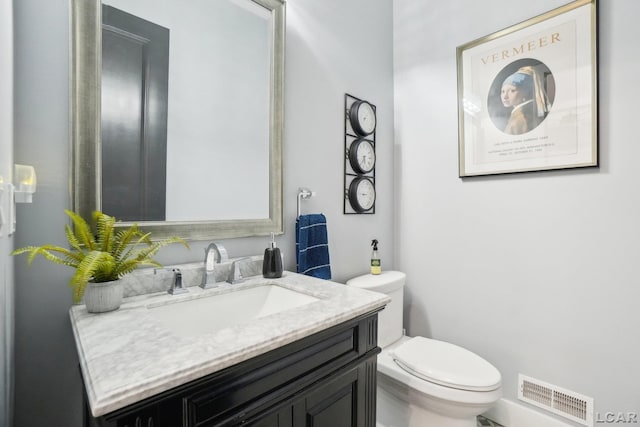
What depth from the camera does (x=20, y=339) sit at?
810 millimetres

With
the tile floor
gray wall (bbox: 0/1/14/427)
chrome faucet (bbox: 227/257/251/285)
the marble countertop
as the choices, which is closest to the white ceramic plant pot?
the marble countertop

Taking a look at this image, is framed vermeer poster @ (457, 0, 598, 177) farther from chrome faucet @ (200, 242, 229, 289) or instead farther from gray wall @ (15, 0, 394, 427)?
chrome faucet @ (200, 242, 229, 289)

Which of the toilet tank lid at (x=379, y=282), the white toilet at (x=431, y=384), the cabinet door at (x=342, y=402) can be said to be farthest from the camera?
the toilet tank lid at (x=379, y=282)

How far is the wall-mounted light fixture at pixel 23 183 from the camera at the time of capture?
2.54 feet

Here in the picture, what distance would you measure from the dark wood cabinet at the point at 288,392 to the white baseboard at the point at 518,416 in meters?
1.07

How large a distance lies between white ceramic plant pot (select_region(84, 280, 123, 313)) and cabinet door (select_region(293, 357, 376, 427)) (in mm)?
557

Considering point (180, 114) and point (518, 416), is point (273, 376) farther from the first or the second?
point (518, 416)

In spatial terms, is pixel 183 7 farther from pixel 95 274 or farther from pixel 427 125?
pixel 427 125

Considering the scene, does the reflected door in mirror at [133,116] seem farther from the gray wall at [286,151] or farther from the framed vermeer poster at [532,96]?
the framed vermeer poster at [532,96]

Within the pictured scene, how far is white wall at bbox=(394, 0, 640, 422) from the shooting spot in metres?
1.31

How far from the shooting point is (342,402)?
87 centimetres

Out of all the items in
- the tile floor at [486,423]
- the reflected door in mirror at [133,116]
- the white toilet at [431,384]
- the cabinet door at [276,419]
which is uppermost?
the reflected door in mirror at [133,116]

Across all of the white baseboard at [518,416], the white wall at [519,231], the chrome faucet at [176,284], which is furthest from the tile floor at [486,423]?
the chrome faucet at [176,284]

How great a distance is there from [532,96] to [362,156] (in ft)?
2.99
